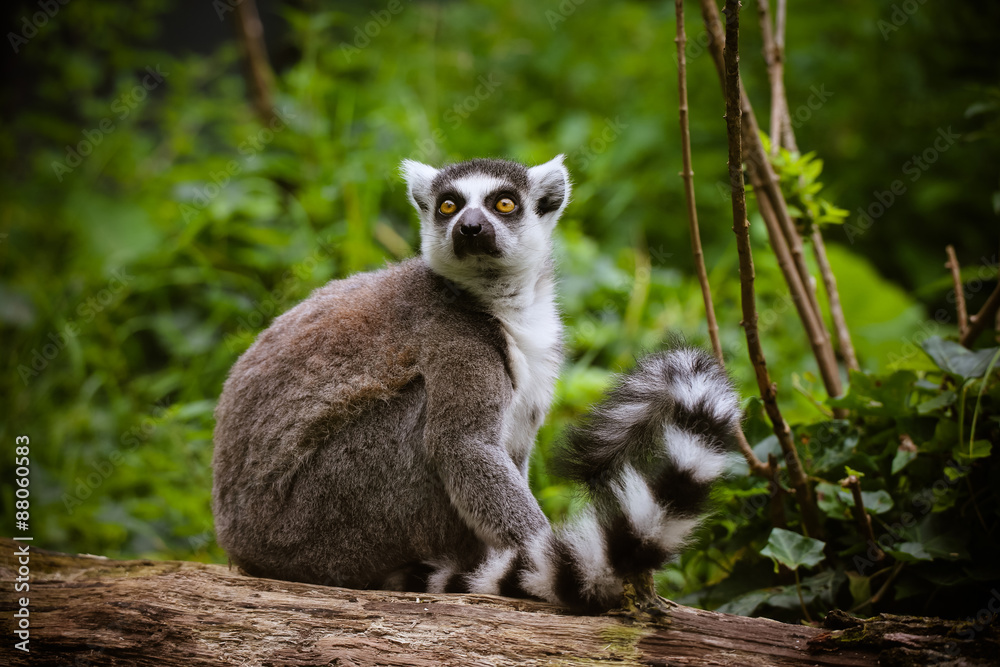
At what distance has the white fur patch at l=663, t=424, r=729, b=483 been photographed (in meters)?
2.09

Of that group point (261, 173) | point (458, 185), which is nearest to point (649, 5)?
point (261, 173)

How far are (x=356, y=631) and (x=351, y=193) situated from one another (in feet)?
14.8

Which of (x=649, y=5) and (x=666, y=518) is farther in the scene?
(x=649, y=5)

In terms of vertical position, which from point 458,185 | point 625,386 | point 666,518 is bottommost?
point 666,518

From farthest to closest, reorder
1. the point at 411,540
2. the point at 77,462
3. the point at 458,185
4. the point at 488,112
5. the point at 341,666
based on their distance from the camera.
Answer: the point at 488,112
the point at 77,462
the point at 458,185
the point at 411,540
the point at 341,666

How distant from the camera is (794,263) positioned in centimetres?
302

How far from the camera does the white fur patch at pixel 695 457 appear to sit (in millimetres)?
2086

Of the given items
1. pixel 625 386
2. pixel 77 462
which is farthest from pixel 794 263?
pixel 77 462

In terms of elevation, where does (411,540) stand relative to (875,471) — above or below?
below

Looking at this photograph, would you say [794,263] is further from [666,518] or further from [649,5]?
[649,5]

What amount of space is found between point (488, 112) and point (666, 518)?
6485mm

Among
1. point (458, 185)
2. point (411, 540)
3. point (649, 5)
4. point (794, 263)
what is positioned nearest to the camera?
point (411, 540)

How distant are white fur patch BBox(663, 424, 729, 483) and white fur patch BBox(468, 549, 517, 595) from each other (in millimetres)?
683

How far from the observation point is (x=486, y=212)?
3.10m
